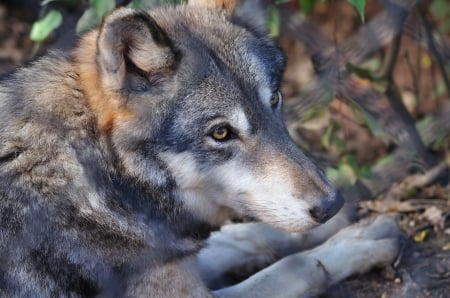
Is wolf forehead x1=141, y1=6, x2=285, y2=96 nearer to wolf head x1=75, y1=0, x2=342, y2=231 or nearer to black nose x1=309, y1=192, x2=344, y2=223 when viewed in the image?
wolf head x1=75, y1=0, x2=342, y2=231

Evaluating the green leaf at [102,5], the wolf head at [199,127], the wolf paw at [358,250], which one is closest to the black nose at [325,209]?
the wolf head at [199,127]

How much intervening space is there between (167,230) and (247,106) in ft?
1.80

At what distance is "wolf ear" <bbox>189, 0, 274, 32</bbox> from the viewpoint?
3371mm

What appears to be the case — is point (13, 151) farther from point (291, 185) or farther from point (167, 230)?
point (291, 185)

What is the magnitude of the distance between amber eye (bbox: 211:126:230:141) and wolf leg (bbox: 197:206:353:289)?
2.81 feet

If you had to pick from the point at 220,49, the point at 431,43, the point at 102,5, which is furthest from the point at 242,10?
the point at 431,43

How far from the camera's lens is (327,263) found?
11.7 feet

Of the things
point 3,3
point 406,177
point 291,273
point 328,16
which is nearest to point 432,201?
point 406,177

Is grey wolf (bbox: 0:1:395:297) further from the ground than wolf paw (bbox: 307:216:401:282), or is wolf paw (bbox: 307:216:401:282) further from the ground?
grey wolf (bbox: 0:1:395:297)

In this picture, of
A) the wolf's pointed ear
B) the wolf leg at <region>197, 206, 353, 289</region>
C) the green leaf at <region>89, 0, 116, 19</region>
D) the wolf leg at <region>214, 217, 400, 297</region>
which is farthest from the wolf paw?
the green leaf at <region>89, 0, 116, 19</region>

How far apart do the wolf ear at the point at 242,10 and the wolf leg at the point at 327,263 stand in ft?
3.21

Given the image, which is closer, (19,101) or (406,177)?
(19,101)

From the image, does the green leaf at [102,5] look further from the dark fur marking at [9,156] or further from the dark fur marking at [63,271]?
the dark fur marking at [63,271]

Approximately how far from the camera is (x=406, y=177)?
462cm
